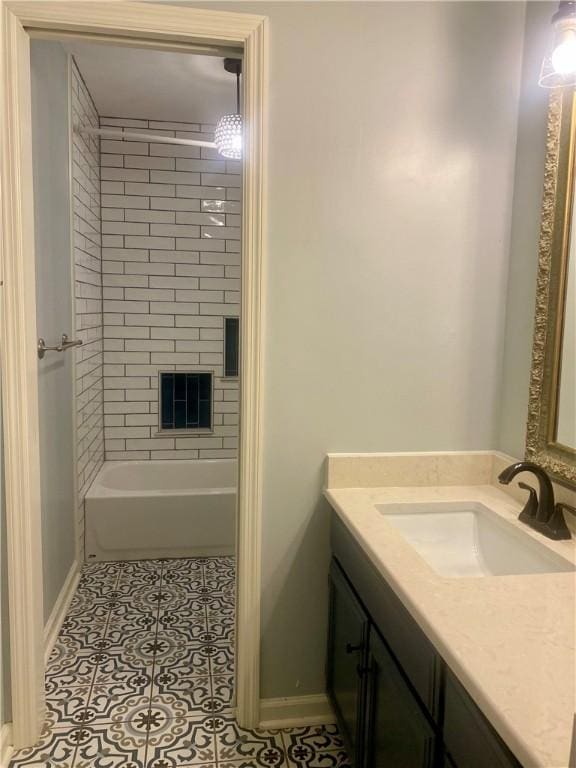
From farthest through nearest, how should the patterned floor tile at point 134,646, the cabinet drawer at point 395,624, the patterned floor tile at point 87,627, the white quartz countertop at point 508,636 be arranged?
the patterned floor tile at point 87,627 → the patterned floor tile at point 134,646 → the cabinet drawer at point 395,624 → the white quartz countertop at point 508,636

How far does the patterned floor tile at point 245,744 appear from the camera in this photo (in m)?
1.85

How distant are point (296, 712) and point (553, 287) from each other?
1590 mm

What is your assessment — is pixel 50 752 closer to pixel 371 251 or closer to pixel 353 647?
pixel 353 647

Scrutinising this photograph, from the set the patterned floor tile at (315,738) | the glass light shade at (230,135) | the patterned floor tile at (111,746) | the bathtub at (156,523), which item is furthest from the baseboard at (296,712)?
the glass light shade at (230,135)

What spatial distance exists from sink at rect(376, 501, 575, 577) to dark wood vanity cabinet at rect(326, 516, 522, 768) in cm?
20

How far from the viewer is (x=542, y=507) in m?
1.56

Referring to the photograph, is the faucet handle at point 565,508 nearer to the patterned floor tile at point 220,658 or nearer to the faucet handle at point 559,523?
the faucet handle at point 559,523

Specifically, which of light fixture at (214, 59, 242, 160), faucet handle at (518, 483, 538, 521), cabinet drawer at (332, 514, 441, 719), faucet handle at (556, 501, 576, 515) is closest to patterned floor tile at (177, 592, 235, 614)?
cabinet drawer at (332, 514, 441, 719)

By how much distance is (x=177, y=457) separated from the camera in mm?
3947

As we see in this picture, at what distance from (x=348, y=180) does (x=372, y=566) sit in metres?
1.13

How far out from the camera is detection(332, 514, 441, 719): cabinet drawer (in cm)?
113

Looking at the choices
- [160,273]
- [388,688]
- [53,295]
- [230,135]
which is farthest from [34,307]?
[160,273]

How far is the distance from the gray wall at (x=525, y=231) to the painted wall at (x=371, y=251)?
1.4 inches

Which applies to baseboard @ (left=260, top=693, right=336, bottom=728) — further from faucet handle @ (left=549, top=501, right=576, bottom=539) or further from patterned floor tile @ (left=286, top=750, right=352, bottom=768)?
faucet handle @ (left=549, top=501, right=576, bottom=539)
